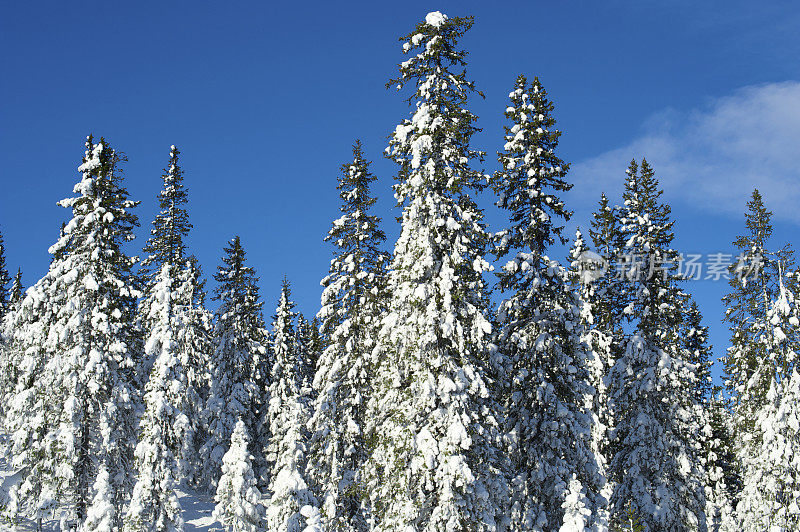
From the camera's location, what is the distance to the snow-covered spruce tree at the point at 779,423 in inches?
1050

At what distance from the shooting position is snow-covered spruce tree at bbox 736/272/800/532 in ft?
87.5

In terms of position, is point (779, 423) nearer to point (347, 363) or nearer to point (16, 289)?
point (347, 363)

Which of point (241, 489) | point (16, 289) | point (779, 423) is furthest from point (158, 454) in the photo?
point (16, 289)

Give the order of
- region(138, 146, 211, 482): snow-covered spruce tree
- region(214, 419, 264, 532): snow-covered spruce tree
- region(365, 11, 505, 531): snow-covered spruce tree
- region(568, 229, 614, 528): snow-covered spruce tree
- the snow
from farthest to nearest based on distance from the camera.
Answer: region(138, 146, 211, 482): snow-covered spruce tree, region(214, 419, 264, 532): snow-covered spruce tree, region(568, 229, 614, 528): snow-covered spruce tree, the snow, region(365, 11, 505, 531): snow-covered spruce tree

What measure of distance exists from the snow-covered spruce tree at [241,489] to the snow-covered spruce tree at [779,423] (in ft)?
78.1

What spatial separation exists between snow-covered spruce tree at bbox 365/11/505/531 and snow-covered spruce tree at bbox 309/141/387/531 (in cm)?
455

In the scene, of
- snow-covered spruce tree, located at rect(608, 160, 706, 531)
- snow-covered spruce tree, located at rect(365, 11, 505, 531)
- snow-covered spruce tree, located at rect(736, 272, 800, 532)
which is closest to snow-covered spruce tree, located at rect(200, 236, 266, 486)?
snow-covered spruce tree, located at rect(365, 11, 505, 531)

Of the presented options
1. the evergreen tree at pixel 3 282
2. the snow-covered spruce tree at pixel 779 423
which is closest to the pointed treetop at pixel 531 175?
the snow-covered spruce tree at pixel 779 423

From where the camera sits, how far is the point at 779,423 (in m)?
27.0

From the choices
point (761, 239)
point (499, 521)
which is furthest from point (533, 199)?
point (761, 239)

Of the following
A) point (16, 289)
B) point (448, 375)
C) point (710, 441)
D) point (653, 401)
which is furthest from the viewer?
point (16, 289)

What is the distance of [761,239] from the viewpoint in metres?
30.7

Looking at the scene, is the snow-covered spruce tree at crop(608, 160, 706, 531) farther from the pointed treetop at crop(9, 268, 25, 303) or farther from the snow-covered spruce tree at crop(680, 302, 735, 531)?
the pointed treetop at crop(9, 268, 25, 303)

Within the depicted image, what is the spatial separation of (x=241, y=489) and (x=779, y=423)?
2515 centimetres
